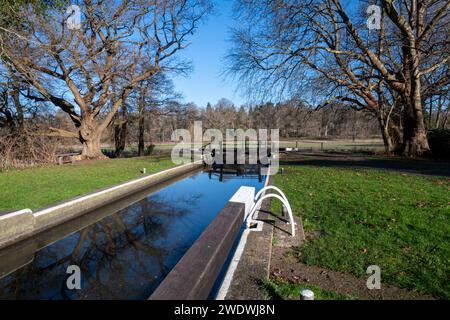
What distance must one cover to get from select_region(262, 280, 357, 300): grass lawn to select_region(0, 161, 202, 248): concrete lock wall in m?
4.52

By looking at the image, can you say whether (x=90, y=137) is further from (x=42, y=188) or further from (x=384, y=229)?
(x=384, y=229)

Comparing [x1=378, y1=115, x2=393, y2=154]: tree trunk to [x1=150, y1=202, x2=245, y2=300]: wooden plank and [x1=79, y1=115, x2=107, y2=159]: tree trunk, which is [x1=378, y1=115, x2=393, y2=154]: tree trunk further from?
[x1=79, y1=115, x2=107, y2=159]: tree trunk

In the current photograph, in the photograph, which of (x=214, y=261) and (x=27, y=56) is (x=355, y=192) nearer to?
(x=214, y=261)

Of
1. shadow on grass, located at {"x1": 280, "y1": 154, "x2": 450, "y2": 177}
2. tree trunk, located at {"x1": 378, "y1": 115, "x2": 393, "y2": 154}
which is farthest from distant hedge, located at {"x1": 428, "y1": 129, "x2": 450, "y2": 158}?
shadow on grass, located at {"x1": 280, "y1": 154, "x2": 450, "y2": 177}

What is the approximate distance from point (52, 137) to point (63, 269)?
15.6 m

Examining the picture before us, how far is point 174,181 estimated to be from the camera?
11680mm

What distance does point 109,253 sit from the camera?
4.72m

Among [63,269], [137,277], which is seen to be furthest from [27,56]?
[137,277]

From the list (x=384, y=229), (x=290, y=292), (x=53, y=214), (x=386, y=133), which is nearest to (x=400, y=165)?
(x=386, y=133)

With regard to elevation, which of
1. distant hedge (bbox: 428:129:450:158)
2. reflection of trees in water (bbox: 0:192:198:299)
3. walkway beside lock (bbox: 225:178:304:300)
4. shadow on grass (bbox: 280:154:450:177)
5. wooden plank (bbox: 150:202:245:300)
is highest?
distant hedge (bbox: 428:129:450:158)

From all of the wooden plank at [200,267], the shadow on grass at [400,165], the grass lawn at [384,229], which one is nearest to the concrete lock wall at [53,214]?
the wooden plank at [200,267]

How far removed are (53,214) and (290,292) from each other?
5222 millimetres

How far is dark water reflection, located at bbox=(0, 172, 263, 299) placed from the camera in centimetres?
364

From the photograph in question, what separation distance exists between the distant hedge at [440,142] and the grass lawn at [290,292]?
59.2 feet
